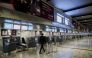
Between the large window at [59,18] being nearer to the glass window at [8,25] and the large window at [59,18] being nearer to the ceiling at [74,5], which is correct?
the ceiling at [74,5]

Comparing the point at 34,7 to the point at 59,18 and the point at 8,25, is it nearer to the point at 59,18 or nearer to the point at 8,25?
the point at 8,25

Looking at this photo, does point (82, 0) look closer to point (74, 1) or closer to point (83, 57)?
point (74, 1)

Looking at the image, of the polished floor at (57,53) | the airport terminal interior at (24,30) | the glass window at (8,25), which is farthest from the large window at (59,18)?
the glass window at (8,25)

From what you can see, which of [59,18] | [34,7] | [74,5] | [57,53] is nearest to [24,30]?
[34,7]

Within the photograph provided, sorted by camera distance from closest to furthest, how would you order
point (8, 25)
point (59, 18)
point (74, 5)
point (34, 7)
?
Result: point (8, 25), point (34, 7), point (74, 5), point (59, 18)

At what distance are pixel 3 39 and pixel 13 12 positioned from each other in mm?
1801

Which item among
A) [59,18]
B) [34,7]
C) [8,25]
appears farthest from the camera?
[59,18]

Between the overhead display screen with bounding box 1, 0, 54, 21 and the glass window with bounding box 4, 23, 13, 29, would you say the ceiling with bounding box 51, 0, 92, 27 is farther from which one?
the glass window with bounding box 4, 23, 13, 29

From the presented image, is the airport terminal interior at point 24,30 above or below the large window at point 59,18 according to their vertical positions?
below

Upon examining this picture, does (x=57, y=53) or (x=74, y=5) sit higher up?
(x=74, y=5)

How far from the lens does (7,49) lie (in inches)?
266

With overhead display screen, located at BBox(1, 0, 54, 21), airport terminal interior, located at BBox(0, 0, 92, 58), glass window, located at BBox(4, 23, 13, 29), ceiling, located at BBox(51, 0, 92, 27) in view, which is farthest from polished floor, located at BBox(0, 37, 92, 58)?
ceiling, located at BBox(51, 0, 92, 27)

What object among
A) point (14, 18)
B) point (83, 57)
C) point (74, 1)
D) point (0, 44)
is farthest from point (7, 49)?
point (74, 1)

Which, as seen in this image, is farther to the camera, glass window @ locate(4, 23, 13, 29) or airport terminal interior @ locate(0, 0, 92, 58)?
glass window @ locate(4, 23, 13, 29)
